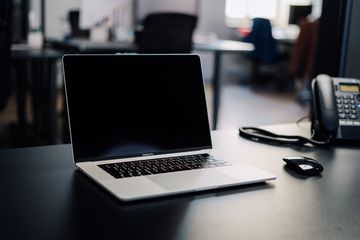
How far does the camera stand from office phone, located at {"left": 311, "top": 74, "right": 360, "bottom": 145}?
1.19 meters

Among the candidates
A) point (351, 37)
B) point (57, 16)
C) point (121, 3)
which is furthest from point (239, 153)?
point (57, 16)

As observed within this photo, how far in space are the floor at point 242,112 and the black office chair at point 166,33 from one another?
856mm

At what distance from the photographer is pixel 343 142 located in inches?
47.3

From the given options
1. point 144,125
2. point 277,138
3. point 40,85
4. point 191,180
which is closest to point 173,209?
point 191,180

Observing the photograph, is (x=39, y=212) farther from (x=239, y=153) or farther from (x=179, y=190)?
(x=239, y=153)

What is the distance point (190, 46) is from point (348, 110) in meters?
2.51

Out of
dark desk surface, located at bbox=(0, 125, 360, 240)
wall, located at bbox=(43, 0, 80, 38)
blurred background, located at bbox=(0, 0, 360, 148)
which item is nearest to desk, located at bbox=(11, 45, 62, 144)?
blurred background, located at bbox=(0, 0, 360, 148)

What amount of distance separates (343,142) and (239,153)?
287mm

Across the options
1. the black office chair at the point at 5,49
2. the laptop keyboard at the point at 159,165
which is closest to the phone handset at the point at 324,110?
the laptop keyboard at the point at 159,165

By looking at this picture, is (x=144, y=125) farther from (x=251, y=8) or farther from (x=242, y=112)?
(x=251, y=8)

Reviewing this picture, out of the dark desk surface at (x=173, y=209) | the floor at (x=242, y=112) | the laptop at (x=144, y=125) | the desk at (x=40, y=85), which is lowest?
the floor at (x=242, y=112)

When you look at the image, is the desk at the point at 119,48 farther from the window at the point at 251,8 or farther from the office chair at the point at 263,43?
the window at the point at 251,8

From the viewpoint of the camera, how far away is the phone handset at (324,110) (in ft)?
3.89

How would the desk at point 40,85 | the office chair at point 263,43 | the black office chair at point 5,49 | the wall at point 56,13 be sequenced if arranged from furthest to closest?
the office chair at point 263,43 < the wall at point 56,13 < the desk at point 40,85 < the black office chair at point 5,49
